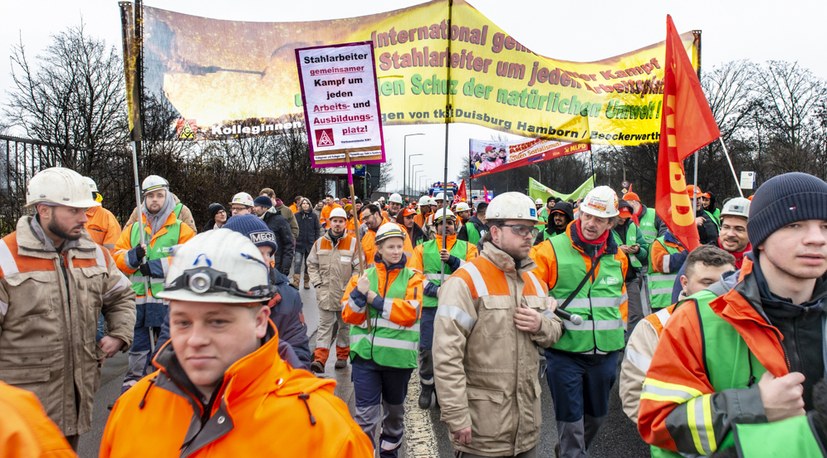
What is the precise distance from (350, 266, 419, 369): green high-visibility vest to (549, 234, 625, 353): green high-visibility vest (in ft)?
3.74

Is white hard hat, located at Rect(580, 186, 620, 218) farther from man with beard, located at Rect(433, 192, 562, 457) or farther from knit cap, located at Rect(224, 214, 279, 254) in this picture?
knit cap, located at Rect(224, 214, 279, 254)

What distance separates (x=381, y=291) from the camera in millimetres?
5176

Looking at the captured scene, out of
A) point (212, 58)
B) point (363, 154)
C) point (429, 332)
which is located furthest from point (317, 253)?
point (363, 154)

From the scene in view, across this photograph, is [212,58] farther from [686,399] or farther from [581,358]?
[686,399]

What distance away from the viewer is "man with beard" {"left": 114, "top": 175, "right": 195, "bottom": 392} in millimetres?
5801

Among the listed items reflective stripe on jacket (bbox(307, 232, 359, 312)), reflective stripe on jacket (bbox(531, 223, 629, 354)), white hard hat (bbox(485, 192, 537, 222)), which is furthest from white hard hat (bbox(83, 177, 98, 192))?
reflective stripe on jacket (bbox(531, 223, 629, 354))

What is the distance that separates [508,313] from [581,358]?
1.26 m

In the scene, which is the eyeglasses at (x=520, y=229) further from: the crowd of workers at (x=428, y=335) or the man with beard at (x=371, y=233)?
the man with beard at (x=371, y=233)

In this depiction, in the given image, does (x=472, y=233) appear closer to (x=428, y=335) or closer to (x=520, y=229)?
(x=428, y=335)

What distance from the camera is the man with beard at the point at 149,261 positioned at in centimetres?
580

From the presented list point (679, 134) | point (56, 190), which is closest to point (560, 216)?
point (679, 134)

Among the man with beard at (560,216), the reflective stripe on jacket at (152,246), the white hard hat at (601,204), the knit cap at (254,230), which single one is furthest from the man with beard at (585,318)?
the man with beard at (560,216)

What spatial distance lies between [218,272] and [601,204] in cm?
349

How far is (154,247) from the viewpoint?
235 inches
